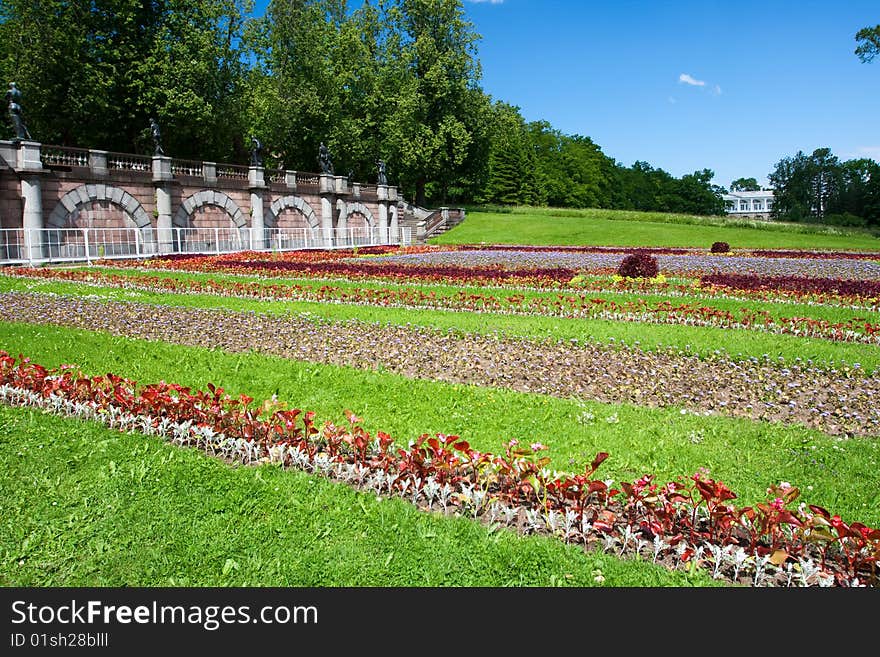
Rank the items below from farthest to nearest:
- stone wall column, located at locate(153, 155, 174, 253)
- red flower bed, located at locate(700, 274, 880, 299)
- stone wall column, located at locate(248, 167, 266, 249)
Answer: stone wall column, located at locate(248, 167, 266, 249)
stone wall column, located at locate(153, 155, 174, 253)
red flower bed, located at locate(700, 274, 880, 299)

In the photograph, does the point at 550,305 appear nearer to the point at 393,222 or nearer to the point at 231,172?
the point at 231,172

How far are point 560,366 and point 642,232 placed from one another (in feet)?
145

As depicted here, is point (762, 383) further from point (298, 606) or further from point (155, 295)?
point (155, 295)

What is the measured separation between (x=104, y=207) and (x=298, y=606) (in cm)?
3082

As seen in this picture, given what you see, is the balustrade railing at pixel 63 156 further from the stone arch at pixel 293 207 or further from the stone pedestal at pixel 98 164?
the stone arch at pixel 293 207

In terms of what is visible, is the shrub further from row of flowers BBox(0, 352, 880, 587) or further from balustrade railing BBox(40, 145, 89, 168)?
balustrade railing BBox(40, 145, 89, 168)

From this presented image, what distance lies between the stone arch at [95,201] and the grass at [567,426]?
2202 centimetres

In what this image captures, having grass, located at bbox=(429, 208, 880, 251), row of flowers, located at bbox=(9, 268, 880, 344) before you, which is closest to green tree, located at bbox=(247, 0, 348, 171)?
grass, located at bbox=(429, 208, 880, 251)

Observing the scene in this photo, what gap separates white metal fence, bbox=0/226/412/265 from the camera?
85.4 feet

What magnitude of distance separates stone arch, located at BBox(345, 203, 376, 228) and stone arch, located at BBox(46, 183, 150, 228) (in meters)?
16.5

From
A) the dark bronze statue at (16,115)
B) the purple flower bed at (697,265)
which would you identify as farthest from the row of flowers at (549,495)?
the dark bronze statue at (16,115)

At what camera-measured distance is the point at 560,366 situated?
27.9 ft

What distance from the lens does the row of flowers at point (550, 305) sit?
1107 cm

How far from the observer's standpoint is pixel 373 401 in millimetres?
7000
